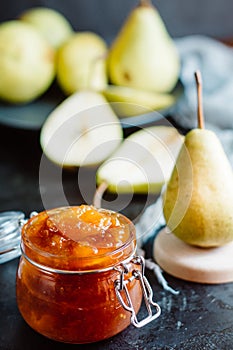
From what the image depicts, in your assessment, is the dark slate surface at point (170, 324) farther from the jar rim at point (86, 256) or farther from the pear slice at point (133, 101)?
the pear slice at point (133, 101)

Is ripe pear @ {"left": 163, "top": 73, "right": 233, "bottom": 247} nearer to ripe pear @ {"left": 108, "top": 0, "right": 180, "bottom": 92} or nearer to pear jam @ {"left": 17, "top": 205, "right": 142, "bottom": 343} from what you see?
pear jam @ {"left": 17, "top": 205, "right": 142, "bottom": 343}

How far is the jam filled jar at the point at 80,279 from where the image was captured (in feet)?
1.52

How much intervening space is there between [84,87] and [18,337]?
0.49 metres

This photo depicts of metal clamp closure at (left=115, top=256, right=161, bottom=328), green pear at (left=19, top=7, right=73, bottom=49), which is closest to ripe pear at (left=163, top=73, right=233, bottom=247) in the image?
metal clamp closure at (left=115, top=256, right=161, bottom=328)

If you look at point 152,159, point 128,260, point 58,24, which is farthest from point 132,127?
point 128,260

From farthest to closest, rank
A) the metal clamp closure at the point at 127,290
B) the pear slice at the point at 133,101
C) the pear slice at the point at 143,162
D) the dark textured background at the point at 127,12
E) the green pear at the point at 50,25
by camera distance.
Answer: the dark textured background at the point at 127,12 → the green pear at the point at 50,25 → the pear slice at the point at 133,101 → the pear slice at the point at 143,162 → the metal clamp closure at the point at 127,290

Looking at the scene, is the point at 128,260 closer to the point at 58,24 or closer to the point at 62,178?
the point at 62,178

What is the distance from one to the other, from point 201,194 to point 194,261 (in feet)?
0.21

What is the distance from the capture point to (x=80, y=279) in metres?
0.46

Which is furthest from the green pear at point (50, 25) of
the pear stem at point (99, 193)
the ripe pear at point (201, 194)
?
the ripe pear at point (201, 194)

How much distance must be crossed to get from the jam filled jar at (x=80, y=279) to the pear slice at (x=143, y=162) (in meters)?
0.23

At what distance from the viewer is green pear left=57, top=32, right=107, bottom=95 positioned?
0.90 metres

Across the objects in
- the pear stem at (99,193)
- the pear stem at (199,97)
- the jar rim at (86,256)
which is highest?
the pear stem at (199,97)

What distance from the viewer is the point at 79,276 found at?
463 millimetres
